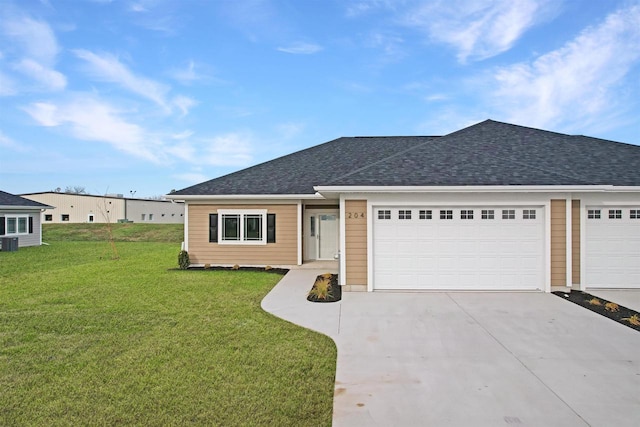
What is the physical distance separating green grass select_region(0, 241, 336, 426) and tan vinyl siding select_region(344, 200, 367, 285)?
2.66 m

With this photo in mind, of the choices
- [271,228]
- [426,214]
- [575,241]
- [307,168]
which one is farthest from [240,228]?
[575,241]

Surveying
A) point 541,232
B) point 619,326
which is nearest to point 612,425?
point 619,326

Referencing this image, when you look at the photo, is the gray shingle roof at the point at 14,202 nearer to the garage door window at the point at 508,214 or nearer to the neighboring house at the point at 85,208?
the neighboring house at the point at 85,208

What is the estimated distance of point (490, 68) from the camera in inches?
589

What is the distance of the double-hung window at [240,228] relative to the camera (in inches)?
527

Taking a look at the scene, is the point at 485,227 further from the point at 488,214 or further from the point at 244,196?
the point at 244,196

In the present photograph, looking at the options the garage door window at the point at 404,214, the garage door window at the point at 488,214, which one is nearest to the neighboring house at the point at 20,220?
the garage door window at the point at 404,214

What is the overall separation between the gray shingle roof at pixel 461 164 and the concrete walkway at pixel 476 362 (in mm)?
3159

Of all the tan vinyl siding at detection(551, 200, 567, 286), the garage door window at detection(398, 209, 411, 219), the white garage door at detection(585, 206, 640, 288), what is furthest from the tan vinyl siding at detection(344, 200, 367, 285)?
the white garage door at detection(585, 206, 640, 288)

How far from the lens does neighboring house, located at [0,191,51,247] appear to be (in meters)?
19.9

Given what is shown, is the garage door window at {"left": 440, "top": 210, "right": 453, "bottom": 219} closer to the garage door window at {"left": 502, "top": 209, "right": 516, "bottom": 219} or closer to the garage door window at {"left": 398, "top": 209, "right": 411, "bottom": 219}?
the garage door window at {"left": 398, "top": 209, "right": 411, "bottom": 219}

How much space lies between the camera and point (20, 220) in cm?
2089

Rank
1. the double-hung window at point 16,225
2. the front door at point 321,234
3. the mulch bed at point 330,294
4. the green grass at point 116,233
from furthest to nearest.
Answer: the green grass at point 116,233 → the double-hung window at point 16,225 → the front door at point 321,234 → the mulch bed at point 330,294

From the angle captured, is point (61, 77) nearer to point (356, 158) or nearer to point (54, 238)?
point (356, 158)
